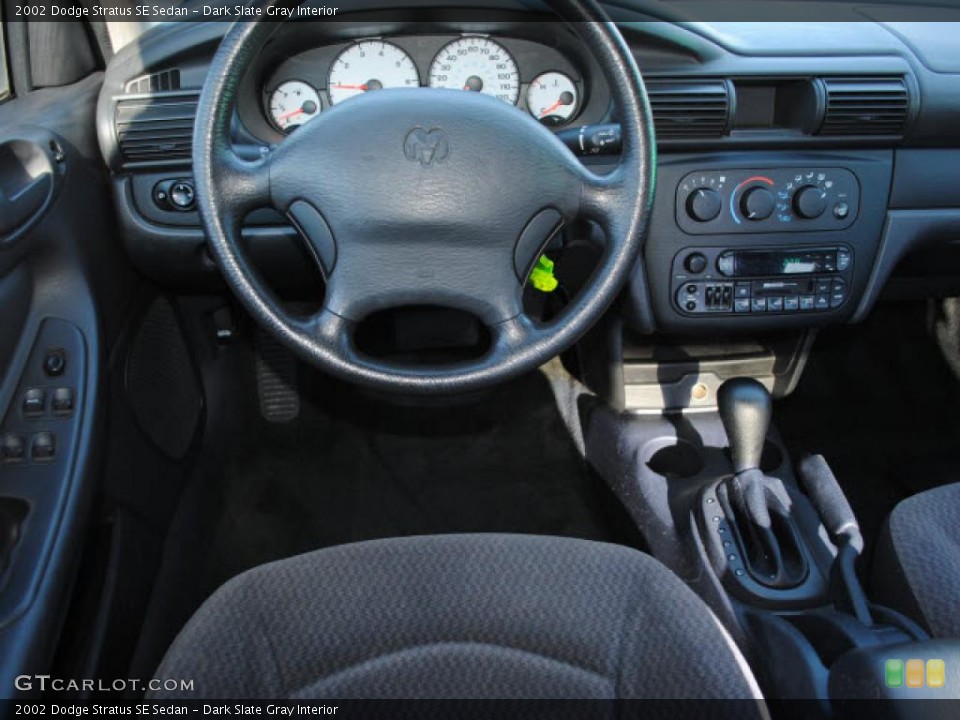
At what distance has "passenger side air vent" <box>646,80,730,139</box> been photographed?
1.47 meters

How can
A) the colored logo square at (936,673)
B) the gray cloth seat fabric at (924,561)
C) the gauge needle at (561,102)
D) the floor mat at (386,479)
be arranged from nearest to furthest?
the colored logo square at (936,673) → the gray cloth seat fabric at (924,561) → the gauge needle at (561,102) → the floor mat at (386,479)

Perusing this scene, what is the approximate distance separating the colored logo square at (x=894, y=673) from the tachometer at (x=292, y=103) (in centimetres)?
119

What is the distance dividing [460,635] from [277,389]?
139 centimetres

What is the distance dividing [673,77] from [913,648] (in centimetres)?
98

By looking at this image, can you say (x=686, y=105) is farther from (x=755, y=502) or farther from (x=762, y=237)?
(x=755, y=502)

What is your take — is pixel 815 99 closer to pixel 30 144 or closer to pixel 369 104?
pixel 369 104

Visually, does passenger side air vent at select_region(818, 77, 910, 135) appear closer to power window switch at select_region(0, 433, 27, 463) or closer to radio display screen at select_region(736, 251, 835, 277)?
radio display screen at select_region(736, 251, 835, 277)

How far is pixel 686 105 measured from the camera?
4.82ft

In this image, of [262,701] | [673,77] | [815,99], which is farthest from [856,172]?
[262,701]

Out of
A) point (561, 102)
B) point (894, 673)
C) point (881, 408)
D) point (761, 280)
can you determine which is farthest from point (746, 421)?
point (881, 408)

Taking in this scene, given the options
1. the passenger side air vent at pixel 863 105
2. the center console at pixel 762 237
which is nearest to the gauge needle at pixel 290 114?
the center console at pixel 762 237

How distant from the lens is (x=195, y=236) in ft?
5.05

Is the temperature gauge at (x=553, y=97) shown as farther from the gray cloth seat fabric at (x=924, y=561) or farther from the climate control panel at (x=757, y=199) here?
the gray cloth seat fabric at (x=924, y=561)

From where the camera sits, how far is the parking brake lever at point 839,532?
1.39 meters
